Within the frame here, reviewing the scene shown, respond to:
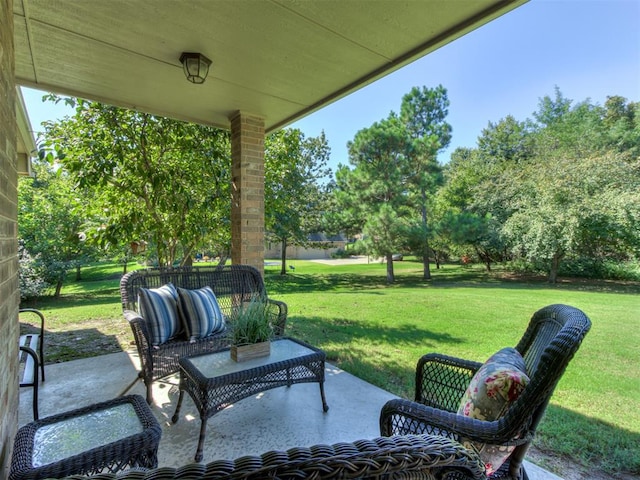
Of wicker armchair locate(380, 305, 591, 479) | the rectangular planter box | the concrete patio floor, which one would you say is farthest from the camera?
the rectangular planter box

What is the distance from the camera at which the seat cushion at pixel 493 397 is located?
111 centimetres

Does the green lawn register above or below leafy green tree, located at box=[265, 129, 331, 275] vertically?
below

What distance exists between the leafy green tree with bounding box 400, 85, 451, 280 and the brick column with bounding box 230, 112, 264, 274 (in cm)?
803

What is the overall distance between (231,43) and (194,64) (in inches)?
14.5

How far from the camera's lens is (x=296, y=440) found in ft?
6.50

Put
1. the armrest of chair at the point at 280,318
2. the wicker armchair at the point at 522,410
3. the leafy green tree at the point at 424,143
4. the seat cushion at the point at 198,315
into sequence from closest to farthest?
the wicker armchair at the point at 522,410, the seat cushion at the point at 198,315, the armrest of chair at the point at 280,318, the leafy green tree at the point at 424,143

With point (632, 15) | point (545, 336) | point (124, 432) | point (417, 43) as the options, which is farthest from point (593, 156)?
point (124, 432)

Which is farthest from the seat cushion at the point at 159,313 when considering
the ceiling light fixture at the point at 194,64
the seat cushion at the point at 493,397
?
the seat cushion at the point at 493,397

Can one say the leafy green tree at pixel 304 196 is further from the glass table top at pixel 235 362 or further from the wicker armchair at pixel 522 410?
the wicker armchair at pixel 522 410

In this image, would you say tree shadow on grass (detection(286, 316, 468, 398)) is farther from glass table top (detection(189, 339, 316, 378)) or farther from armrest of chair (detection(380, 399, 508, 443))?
armrest of chair (detection(380, 399, 508, 443))

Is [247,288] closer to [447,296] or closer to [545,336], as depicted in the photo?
[545,336]

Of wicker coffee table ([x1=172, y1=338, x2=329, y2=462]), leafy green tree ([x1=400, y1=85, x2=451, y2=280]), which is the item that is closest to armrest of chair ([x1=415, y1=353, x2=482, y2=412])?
wicker coffee table ([x1=172, y1=338, x2=329, y2=462])

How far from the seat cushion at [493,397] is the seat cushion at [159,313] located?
221 cm

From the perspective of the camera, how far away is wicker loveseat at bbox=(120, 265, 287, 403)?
2.27 m
